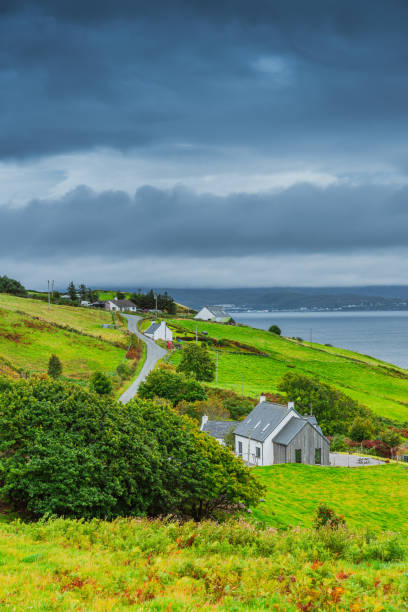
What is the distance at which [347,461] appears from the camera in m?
57.3

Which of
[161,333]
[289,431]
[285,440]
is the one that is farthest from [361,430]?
[161,333]

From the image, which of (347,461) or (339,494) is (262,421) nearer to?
(347,461)

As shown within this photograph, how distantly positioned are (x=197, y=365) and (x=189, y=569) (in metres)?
76.9

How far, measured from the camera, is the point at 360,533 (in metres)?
20.8

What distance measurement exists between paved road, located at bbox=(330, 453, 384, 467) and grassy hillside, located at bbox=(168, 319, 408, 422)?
26512 mm

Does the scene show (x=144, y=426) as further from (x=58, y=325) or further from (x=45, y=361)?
(x=58, y=325)

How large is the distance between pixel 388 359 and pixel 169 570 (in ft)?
618

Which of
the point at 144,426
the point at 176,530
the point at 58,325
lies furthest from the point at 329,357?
the point at 176,530

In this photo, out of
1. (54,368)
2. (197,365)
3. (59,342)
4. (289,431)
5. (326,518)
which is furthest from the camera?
(59,342)

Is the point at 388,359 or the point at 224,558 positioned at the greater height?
the point at 224,558

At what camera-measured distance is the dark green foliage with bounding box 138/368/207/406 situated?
226 ft

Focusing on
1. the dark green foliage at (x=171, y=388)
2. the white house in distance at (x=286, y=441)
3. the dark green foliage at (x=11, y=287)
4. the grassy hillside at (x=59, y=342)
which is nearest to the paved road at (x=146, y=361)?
the dark green foliage at (x=171, y=388)

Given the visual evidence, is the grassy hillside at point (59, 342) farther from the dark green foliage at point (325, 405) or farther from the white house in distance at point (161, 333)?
the dark green foliage at point (325, 405)

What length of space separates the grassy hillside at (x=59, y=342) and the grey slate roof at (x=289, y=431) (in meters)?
40.2
